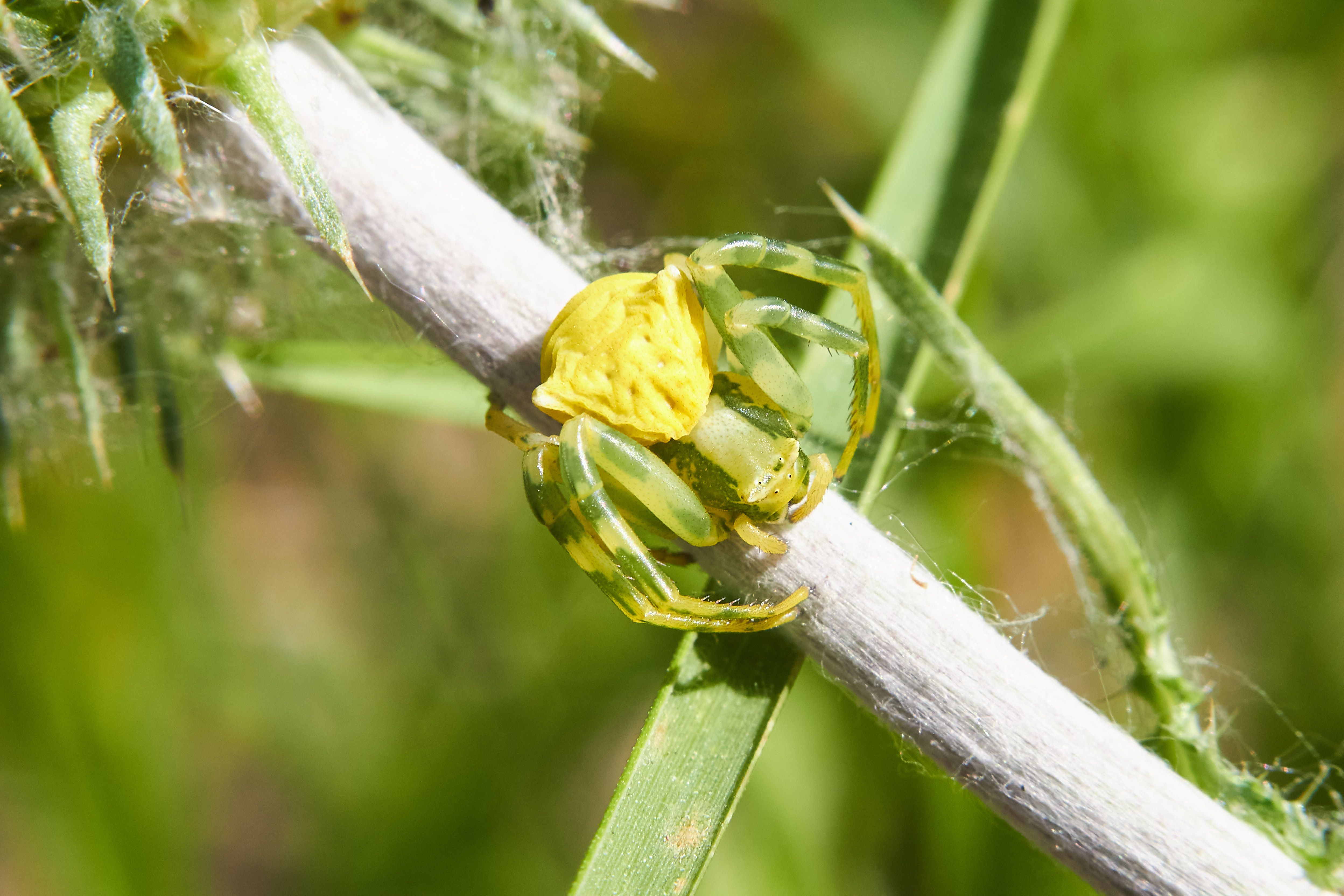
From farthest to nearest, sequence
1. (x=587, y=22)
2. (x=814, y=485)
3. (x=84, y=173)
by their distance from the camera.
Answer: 1. (x=587, y=22)
2. (x=814, y=485)
3. (x=84, y=173)

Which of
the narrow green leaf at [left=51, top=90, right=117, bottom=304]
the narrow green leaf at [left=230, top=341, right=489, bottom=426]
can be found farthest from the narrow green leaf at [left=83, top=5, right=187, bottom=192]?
the narrow green leaf at [left=230, top=341, right=489, bottom=426]

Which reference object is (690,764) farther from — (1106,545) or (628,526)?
(1106,545)

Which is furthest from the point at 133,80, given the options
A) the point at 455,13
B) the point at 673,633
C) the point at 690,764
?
the point at 673,633

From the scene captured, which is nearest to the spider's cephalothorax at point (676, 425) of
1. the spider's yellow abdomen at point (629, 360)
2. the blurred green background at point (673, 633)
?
the spider's yellow abdomen at point (629, 360)

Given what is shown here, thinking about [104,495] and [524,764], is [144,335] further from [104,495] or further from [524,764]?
[524,764]

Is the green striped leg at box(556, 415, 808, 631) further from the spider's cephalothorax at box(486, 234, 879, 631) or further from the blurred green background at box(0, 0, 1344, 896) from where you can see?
the blurred green background at box(0, 0, 1344, 896)

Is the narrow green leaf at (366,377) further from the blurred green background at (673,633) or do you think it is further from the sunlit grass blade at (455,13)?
the sunlit grass blade at (455,13)

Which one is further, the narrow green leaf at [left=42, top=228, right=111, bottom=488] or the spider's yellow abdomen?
the narrow green leaf at [left=42, top=228, right=111, bottom=488]

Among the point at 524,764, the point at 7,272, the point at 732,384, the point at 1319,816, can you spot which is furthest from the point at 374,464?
the point at 1319,816
